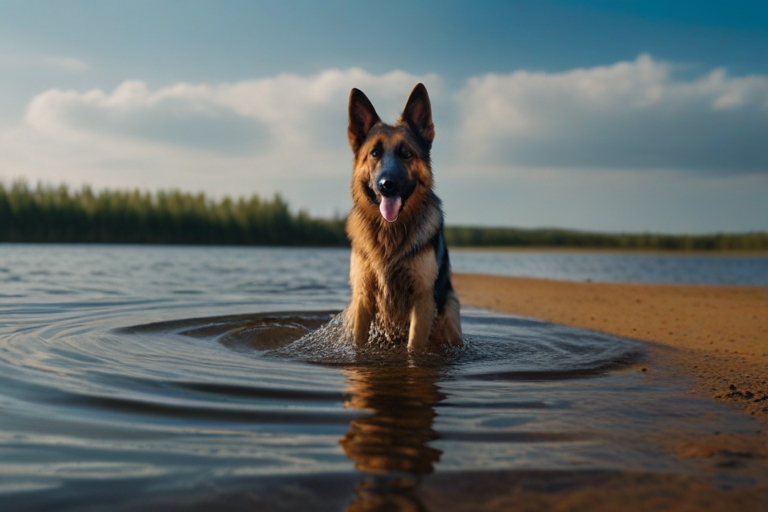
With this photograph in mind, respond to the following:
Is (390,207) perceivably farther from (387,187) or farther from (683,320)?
(683,320)

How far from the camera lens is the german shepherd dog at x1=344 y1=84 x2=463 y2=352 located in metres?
5.61

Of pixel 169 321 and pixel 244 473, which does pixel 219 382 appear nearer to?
pixel 244 473

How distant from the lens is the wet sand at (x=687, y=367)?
7.57ft

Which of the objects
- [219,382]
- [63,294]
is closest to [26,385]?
[219,382]

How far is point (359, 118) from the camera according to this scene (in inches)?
237

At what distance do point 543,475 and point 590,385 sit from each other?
2.11m

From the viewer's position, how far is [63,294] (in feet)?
35.3

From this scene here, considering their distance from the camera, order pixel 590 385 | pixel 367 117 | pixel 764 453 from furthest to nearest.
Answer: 1. pixel 367 117
2. pixel 590 385
3. pixel 764 453

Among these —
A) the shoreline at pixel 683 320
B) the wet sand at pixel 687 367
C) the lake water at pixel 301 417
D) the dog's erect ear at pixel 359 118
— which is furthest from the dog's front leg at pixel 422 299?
the shoreline at pixel 683 320

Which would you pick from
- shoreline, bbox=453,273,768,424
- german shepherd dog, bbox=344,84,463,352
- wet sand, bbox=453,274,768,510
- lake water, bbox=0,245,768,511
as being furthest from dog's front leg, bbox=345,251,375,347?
shoreline, bbox=453,273,768,424

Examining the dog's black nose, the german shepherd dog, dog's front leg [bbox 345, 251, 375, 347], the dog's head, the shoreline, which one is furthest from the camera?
dog's front leg [bbox 345, 251, 375, 347]

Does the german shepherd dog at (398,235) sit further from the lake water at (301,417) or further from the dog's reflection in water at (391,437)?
the dog's reflection in water at (391,437)

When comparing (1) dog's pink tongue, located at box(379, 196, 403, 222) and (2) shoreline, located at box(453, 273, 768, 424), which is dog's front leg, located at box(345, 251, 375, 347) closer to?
(1) dog's pink tongue, located at box(379, 196, 403, 222)

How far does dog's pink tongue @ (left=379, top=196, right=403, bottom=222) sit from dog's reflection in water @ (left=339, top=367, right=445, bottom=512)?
154 cm
